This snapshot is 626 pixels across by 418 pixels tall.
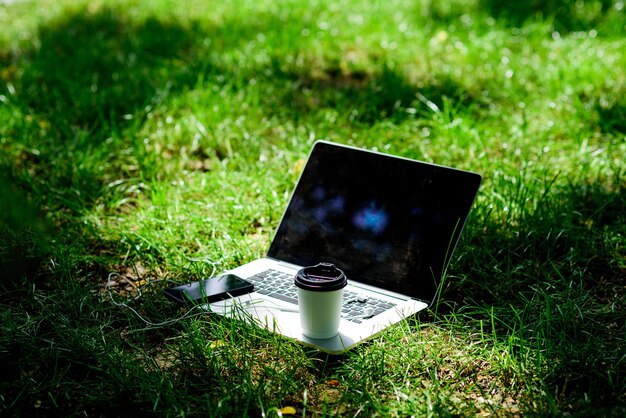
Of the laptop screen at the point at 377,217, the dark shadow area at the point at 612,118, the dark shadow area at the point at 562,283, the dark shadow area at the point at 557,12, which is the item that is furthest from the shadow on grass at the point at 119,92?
the dark shadow area at the point at 557,12

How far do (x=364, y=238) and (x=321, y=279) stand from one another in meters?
0.50

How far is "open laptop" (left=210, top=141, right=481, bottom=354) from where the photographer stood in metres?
2.60

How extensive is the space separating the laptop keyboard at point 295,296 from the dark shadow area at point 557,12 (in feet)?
11.7

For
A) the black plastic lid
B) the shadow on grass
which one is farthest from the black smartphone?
the shadow on grass

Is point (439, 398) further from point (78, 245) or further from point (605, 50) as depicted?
point (605, 50)

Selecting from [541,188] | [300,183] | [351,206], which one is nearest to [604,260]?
[541,188]

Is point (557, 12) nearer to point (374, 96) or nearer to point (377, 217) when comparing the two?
point (374, 96)

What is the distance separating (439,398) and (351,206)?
0.92 m

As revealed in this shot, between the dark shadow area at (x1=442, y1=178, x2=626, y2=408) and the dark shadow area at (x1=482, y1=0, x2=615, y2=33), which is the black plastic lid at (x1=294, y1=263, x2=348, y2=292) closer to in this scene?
the dark shadow area at (x1=442, y1=178, x2=626, y2=408)

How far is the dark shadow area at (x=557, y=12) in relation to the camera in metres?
5.67

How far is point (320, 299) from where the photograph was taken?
232 cm

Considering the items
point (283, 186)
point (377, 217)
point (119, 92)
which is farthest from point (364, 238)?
point (119, 92)

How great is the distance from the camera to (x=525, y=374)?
233 centimetres

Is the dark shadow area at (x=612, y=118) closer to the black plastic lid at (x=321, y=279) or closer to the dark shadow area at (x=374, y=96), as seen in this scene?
the dark shadow area at (x=374, y=96)
